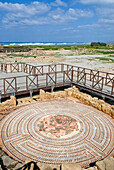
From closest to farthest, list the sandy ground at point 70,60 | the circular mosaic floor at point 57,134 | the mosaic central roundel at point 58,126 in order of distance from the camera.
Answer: the circular mosaic floor at point 57,134
the mosaic central roundel at point 58,126
the sandy ground at point 70,60

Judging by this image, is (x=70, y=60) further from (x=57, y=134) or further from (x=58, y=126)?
(x=57, y=134)

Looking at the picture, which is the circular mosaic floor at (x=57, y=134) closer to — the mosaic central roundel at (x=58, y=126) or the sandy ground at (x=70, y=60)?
the mosaic central roundel at (x=58, y=126)

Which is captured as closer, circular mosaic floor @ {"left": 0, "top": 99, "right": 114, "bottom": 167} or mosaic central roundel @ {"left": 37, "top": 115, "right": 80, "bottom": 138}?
circular mosaic floor @ {"left": 0, "top": 99, "right": 114, "bottom": 167}

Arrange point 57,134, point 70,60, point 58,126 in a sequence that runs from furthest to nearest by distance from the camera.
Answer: point 70,60 < point 58,126 < point 57,134

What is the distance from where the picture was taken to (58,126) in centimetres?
812

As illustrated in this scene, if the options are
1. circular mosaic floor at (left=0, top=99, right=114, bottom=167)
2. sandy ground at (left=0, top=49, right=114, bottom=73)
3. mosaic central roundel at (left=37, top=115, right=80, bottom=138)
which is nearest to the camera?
circular mosaic floor at (left=0, top=99, right=114, bottom=167)

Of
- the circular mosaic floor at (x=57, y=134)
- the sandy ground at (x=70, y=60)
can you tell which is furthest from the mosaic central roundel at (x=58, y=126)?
the sandy ground at (x=70, y=60)

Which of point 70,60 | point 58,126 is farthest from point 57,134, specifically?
point 70,60

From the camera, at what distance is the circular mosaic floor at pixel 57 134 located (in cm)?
629

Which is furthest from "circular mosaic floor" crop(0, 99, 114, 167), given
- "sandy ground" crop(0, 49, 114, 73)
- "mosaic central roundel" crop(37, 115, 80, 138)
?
"sandy ground" crop(0, 49, 114, 73)

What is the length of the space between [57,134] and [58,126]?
0.66 metres

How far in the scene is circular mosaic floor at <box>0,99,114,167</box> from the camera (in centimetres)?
629

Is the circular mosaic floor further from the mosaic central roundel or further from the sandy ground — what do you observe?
the sandy ground

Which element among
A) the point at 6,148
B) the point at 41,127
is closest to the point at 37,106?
the point at 41,127
